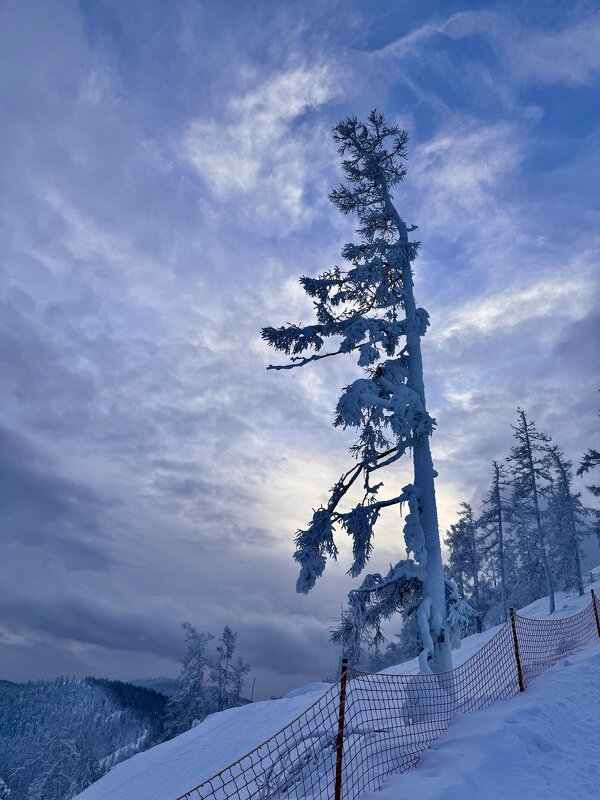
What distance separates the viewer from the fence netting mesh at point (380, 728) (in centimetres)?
688

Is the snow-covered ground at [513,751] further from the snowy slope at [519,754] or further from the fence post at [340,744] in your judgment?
the fence post at [340,744]

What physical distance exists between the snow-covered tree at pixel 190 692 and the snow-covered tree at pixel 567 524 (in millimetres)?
33445

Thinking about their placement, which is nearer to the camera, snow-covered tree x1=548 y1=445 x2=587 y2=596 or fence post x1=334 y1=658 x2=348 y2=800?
fence post x1=334 y1=658 x2=348 y2=800

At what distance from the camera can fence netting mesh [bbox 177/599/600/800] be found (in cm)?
688

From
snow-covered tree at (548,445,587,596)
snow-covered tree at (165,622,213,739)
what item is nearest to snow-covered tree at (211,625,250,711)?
snow-covered tree at (165,622,213,739)

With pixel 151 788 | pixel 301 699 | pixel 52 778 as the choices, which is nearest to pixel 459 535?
pixel 301 699

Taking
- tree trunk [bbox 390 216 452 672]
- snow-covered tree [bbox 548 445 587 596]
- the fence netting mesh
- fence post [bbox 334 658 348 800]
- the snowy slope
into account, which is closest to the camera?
the snowy slope

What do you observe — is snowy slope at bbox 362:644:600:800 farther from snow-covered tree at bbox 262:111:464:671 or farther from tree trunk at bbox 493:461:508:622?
tree trunk at bbox 493:461:508:622

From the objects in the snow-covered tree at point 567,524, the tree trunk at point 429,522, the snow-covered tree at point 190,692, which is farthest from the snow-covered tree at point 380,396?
the snow-covered tree at point 190,692

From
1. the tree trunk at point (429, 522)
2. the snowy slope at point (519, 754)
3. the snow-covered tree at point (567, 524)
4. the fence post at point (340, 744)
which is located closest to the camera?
the snowy slope at point (519, 754)

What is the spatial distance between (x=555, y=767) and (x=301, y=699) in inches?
407

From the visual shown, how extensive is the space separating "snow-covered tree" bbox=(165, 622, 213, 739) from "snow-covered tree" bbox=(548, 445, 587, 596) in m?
33.4

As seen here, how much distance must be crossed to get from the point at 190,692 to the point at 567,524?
36.6 metres

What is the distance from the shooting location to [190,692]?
160 ft
